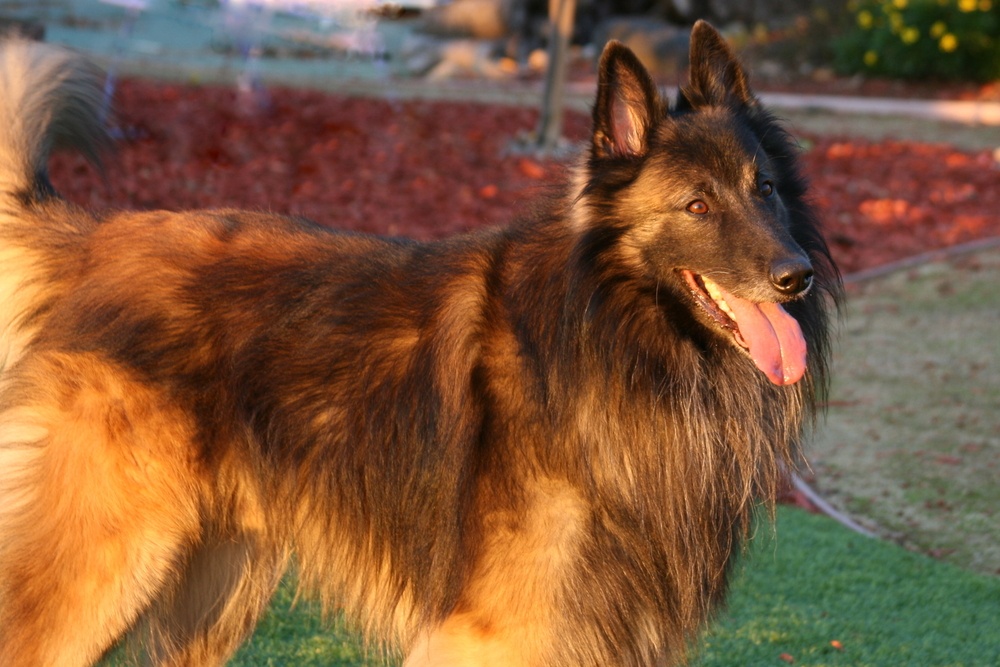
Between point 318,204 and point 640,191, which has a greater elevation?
point 640,191

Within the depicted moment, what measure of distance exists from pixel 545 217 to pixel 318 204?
7702mm

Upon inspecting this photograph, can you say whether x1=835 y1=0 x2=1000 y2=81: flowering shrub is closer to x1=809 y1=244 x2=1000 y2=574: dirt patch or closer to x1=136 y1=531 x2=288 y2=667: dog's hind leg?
x1=809 y1=244 x2=1000 y2=574: dirt patch

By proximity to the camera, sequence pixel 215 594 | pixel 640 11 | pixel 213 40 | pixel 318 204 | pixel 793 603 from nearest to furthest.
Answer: pixel 215 594 → pixel 793 603 → pixel 318 204 → pixel 213 40 → pixel 640 11

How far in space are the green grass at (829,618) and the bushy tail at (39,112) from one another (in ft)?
6.74

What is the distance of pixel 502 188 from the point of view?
12289 millimetres

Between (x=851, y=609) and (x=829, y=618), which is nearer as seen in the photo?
(x=829, y=618)

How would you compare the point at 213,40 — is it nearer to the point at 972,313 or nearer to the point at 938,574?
the point at 972,313

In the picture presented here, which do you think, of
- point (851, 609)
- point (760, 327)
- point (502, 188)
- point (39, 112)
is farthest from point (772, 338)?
point (502, 188)

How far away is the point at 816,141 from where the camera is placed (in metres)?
16.8

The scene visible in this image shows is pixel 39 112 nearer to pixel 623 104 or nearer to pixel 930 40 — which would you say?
pixel 623 104

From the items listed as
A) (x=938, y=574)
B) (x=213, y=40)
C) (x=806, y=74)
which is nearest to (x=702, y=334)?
(x=938, y=574)

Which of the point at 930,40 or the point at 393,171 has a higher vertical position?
the point at 930,40

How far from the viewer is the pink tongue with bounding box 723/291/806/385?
327 cm

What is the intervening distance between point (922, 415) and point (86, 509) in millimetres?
6112
